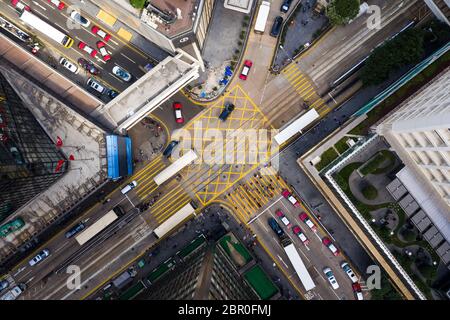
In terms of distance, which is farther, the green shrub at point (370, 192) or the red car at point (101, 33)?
the red car at point (101, 33)

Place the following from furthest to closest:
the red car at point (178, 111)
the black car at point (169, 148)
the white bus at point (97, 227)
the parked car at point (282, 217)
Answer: the black car at point (169, 148) → the red car at point (178, 111) → the parked car at point (282, 217) → the white bus at point (97, 227)

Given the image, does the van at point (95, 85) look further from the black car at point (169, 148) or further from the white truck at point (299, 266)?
the white truck at point (299, 266)

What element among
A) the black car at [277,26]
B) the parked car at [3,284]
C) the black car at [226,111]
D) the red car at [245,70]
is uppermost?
the black car at [277,26]

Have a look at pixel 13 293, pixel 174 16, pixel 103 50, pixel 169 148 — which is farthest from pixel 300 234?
pixel 13 293

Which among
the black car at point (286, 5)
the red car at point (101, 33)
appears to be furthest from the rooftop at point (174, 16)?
the black car at point (286, 5)

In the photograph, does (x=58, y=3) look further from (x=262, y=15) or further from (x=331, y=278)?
(x=331, y=278)

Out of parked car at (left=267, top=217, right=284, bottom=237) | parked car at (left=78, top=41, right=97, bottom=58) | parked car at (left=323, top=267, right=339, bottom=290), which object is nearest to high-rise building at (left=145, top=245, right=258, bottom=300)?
parked car at (left=267, top=217, right=284, bottom=237)
